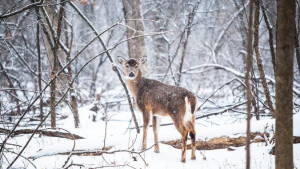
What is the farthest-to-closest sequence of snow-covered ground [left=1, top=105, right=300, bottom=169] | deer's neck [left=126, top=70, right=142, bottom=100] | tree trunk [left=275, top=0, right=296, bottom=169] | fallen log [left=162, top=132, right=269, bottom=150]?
deer's neck [left=126, top=70, right=142, bottom=100] < fallen log [left=162, top=132, right=269, bottom=150] < snow-covered ground [left=1, top=105, right=300, bottom=169] < tree trunk [left=275, top=0, right=296, bottom=169]

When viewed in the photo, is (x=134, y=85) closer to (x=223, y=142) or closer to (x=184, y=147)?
(x=184, y=147)

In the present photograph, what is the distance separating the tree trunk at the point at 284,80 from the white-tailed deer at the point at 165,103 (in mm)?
2573

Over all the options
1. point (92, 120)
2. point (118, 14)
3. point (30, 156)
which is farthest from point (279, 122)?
point (118, 14)

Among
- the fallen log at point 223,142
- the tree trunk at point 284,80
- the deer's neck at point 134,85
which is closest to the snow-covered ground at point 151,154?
the fallen log at point 223,142

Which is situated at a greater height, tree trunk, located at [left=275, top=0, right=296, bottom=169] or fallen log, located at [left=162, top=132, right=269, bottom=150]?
tree trunk, located at [left=275, top=0, right=296, bottom=169]

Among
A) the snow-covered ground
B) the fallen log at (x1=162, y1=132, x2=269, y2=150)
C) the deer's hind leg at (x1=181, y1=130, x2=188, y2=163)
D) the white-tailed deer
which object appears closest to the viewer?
the snow-covered ground

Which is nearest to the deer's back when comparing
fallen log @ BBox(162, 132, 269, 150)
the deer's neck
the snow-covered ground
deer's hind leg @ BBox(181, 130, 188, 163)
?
the deer's neck

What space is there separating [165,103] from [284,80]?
3.16 m

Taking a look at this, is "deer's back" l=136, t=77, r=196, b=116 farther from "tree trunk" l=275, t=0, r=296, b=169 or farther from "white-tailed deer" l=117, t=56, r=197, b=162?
"tree trunk" l=275, t=0, r=296, b=169

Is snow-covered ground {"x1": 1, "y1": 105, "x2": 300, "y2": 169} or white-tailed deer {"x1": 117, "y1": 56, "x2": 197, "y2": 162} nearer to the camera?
snow-covered ground {"x1": 1, "y1": 105, "x2": 300, "y2": 169}

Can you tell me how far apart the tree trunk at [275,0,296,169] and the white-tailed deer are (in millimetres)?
2573

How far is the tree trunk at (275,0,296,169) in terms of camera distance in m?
2.58

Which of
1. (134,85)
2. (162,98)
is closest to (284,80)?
(162,98)

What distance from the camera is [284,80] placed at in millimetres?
2684
